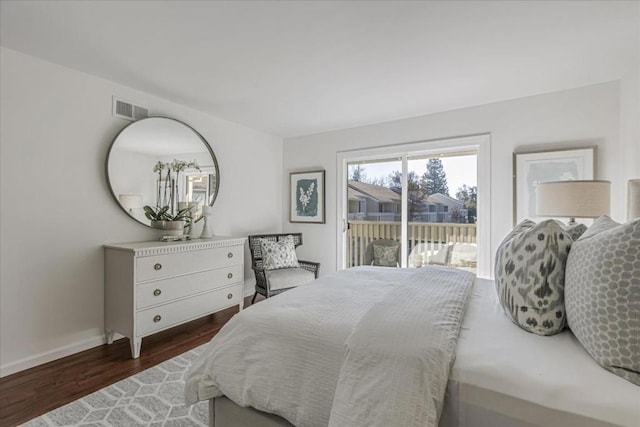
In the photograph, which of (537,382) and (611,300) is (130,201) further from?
(611,300)

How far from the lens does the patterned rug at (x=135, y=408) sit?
5.49 ft

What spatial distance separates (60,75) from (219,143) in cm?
162

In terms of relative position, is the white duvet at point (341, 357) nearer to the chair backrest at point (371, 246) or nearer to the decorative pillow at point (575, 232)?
the decorative pillow at point (575, 232)

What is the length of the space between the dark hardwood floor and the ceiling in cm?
240

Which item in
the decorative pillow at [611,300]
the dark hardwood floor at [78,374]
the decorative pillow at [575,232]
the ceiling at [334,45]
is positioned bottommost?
the dark hardwood floor at [78,374]

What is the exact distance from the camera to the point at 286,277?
11.4 ft

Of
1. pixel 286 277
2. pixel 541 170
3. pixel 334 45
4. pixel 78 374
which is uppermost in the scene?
pixel 334 45

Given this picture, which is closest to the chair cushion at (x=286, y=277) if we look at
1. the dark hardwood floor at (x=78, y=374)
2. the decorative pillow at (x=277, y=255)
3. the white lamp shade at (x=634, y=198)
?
the decorative pillow at (x=277, y=255)

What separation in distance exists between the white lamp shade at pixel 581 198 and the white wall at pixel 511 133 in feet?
1.53

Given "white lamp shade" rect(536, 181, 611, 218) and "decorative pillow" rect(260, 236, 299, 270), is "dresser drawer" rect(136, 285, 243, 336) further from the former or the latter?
"white lamp shade" rect(536, 181, 611, 218)

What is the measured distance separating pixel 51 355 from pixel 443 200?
4126 mm

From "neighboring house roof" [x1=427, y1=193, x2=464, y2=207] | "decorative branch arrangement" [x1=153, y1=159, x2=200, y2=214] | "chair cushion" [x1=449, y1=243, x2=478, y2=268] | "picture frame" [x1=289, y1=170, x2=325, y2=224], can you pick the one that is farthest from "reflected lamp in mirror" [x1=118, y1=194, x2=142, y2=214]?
"chair cushion" [x1=449, y1=243, x2=478, y2=268]

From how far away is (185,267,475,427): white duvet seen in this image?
917 mm

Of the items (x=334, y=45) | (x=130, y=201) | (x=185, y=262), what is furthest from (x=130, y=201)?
(x=334, y=45)
